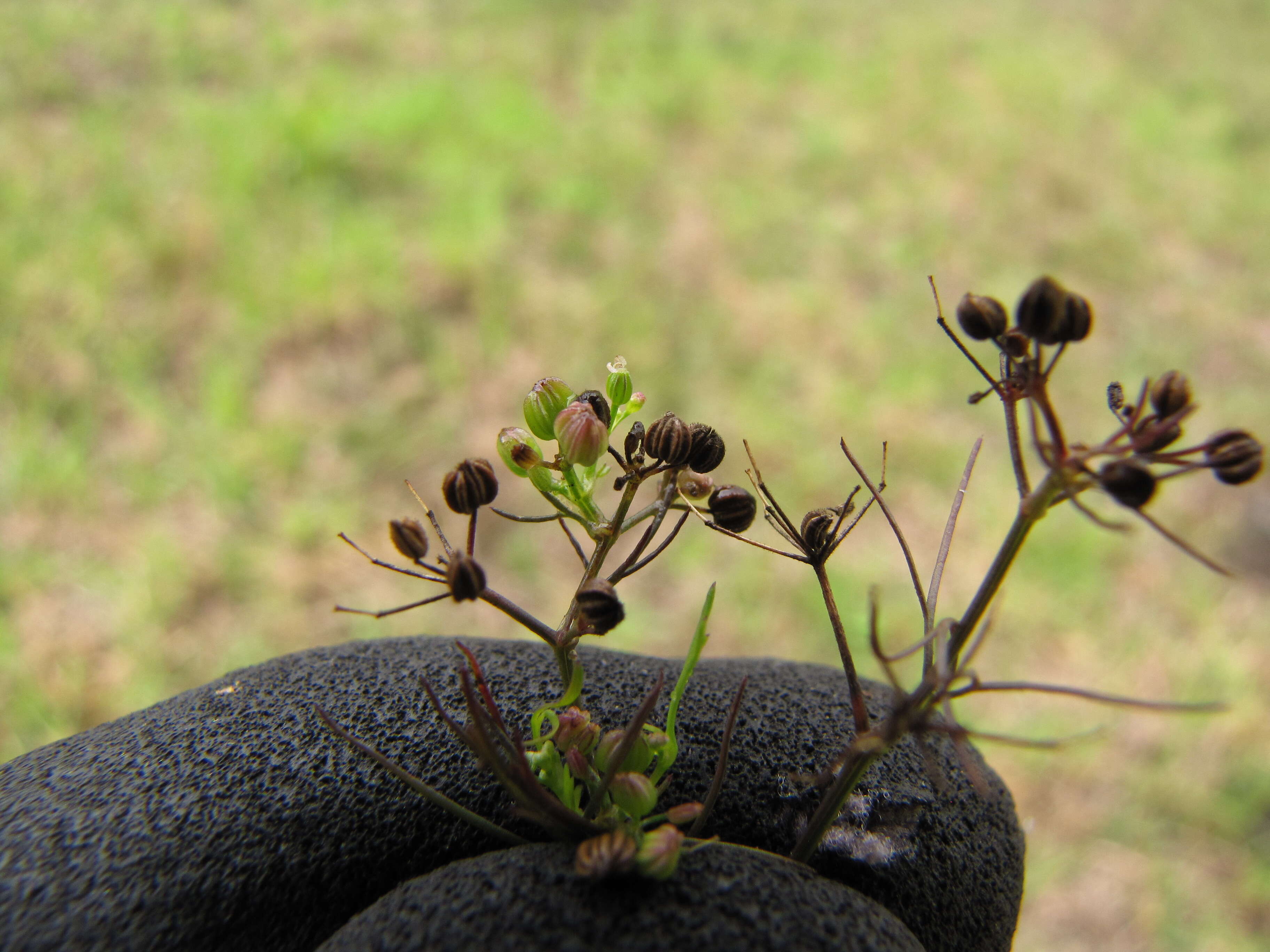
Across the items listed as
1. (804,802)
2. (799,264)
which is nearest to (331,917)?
(804,802)

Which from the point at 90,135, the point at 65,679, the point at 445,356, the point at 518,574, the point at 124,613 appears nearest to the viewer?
the point at 65,679

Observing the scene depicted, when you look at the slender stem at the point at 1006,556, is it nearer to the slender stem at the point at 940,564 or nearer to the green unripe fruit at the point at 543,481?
the slender stem at the point at 940,564

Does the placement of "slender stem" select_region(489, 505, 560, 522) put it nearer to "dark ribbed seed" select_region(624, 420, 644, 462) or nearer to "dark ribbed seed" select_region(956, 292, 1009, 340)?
"dark ribbed seed" select_region(624, 420, 644, 462)

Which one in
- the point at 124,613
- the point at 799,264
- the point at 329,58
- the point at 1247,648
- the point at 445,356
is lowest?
the point at 124,613

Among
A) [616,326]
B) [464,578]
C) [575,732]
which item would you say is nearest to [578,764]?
[575,732]

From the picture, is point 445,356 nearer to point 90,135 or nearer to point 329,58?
point 90,135

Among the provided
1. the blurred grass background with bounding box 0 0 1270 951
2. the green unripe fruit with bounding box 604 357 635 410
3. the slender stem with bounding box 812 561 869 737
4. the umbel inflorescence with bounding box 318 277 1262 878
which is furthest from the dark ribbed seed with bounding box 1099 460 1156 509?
the blurred grass background with bounding box 0 0 1270 951
